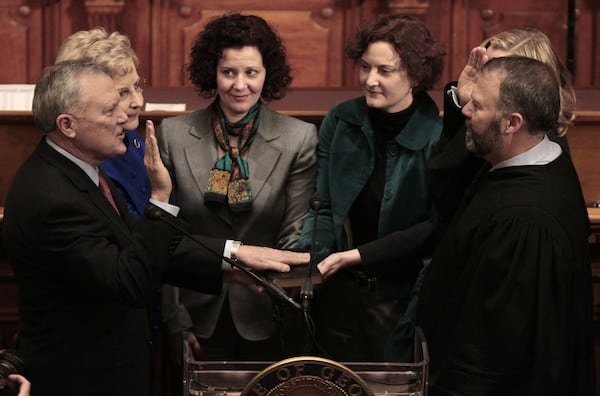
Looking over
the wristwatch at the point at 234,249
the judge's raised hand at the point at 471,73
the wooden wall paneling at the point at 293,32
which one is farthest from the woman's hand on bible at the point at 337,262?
the wooden wall paneling at the point at 293,32

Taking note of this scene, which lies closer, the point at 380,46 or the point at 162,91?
the point at 380,46

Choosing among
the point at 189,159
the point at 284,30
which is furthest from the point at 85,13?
the point at 189,159

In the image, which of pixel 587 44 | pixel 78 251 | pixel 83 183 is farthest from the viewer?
pixel 587 44

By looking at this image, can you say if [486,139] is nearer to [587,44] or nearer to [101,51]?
[101,51]

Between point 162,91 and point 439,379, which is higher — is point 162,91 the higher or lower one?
the higher one

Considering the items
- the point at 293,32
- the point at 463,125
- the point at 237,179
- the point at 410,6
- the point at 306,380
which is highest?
the point at 410,6

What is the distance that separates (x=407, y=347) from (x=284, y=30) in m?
2.82

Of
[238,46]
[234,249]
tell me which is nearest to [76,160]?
[234,249]

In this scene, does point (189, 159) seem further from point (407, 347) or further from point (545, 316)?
point (545, 316)

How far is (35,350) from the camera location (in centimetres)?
304

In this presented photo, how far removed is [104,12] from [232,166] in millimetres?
2569

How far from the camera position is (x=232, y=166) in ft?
12.3

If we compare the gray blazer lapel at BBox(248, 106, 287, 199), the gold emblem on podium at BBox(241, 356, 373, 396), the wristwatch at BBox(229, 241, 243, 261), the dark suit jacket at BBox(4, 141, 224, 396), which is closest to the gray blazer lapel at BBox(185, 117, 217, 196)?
the gray blazer lapel at BBox(248, 106, 287, 199)

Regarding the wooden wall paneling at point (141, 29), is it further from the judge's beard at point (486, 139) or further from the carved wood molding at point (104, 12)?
the judge's beard at point (486, 139)
